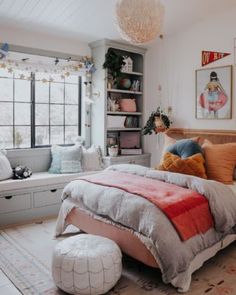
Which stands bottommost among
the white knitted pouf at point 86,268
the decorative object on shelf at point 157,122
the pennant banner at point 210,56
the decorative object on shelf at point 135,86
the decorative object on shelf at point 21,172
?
the white knitted pouf at point 86,268

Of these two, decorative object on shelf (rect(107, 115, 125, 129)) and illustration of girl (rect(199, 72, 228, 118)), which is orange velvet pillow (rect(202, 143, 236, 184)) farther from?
decorative object on shelf (rect(107, 115, 125, 129))

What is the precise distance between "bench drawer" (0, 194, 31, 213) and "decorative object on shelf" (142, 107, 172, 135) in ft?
6.48

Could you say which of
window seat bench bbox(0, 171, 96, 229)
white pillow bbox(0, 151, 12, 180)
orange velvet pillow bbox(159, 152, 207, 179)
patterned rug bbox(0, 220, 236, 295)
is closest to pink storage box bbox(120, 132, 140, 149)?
window seat bench bbox(0, 171, 96, 229)

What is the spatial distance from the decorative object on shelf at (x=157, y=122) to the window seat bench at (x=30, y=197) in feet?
4.48

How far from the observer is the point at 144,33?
2529 millimetres

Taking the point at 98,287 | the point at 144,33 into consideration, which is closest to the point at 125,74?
the point at 144,33

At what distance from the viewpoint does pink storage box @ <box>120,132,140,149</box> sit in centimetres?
505

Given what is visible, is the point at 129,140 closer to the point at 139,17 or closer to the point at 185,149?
the point at 185,149

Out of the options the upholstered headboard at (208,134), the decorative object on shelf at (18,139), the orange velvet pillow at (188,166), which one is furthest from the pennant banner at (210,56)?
the decorative object on shelf at (18,139)

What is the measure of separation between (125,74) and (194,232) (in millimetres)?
3282

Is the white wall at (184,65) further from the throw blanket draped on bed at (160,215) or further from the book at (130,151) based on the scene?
the throw blanket draped on bed at (160,215)

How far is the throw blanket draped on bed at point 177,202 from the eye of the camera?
2.33 metres

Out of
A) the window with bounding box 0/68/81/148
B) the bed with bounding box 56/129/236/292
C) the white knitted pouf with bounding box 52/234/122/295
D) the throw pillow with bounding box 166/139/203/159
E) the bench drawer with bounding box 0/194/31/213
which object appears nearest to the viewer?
the white knitted pouf with bounding box 52/234/122/295

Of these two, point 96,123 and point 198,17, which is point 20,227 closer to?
point 96,123
